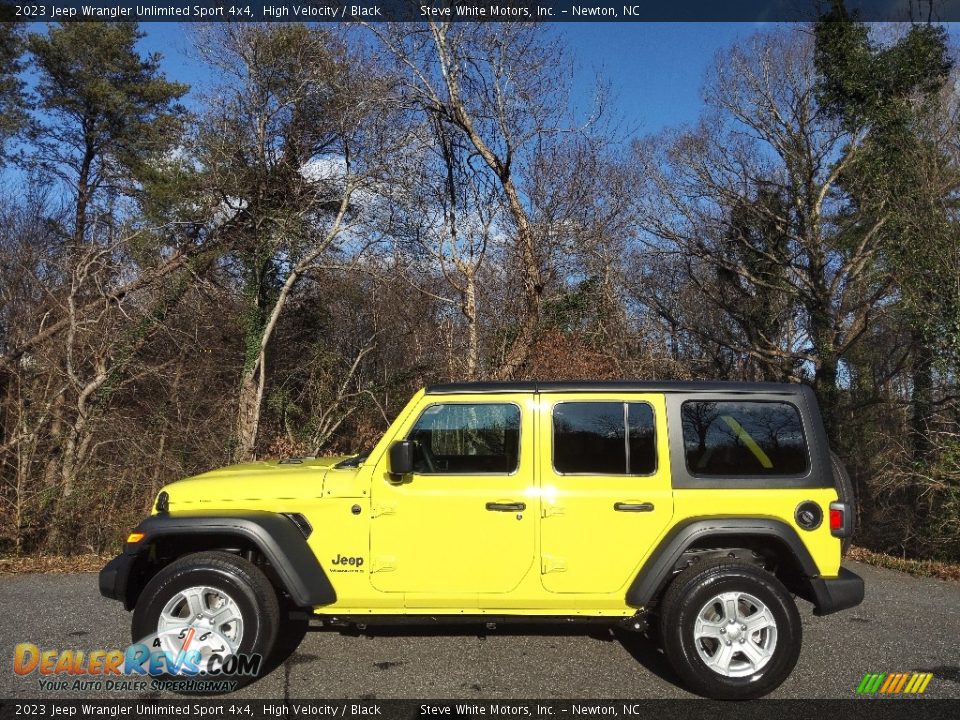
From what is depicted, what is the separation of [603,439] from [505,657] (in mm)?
1584

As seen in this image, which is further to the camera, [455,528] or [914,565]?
[914,565]

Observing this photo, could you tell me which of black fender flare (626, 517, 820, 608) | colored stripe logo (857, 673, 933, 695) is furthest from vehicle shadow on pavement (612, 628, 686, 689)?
colored stripe logo (857, 673, 933, 695)

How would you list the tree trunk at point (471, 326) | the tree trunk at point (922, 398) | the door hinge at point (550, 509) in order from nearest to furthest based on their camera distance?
the door hinge at point (550, 509) → the tree trunk at point (922, 398) → the tree trunk at point (471, 326)

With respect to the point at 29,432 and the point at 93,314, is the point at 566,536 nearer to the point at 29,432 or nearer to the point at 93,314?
the point at 29,432

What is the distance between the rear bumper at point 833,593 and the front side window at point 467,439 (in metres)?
1.91

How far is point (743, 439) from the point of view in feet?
14.7

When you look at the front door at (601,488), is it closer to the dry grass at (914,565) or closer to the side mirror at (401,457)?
the side mirror at (401,457)

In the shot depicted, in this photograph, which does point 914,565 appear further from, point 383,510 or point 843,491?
point 383,510

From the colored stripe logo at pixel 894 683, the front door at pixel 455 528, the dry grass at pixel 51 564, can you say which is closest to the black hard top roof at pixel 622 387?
the front door at pixel 455 528

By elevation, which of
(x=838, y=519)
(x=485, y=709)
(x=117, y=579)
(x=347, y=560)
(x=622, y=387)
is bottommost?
(x=485, y=709)

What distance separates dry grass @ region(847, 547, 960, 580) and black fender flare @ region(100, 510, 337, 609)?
6.81 m

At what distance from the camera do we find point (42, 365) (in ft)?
31.8

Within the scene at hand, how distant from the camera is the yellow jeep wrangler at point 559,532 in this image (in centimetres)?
419

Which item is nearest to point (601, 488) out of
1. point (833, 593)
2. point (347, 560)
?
point (833, 593)
